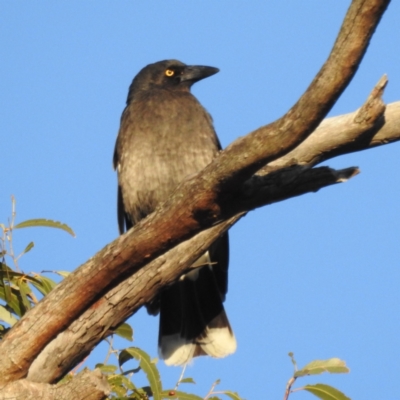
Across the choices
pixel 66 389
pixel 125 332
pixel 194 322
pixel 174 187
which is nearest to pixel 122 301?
pixel 125 332

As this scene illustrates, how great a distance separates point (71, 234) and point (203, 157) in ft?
4.93

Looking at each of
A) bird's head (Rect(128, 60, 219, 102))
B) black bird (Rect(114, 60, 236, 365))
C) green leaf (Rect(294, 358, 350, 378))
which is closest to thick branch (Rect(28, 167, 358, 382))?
green leaf (Rect(294, 358, 350, 378))

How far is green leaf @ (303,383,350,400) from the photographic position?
12.2ft

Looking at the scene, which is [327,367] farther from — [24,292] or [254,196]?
[24,292]

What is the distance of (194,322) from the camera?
543cm

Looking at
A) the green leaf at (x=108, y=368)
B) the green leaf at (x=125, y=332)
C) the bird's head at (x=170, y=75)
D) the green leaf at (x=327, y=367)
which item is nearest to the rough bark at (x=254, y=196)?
the green leaf at (x=108, y=368)

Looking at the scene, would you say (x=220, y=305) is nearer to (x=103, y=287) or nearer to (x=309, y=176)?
(x=103, y=287)

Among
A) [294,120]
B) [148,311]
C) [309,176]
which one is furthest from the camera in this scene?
[148,311]

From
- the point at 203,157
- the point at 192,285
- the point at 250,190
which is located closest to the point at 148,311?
the point at 192,285

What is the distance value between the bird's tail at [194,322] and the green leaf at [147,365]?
1297 mm

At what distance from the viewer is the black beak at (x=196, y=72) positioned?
6363mm

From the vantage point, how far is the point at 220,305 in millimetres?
5473

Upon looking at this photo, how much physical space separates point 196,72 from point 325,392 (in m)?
3.27

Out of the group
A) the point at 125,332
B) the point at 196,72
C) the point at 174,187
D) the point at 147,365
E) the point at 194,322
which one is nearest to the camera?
the point at 147,365
